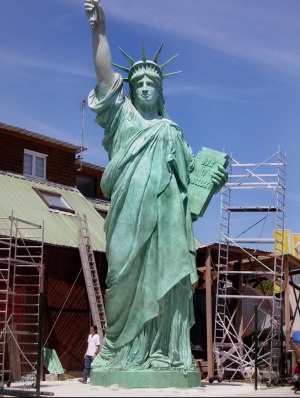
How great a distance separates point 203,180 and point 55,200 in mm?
13367

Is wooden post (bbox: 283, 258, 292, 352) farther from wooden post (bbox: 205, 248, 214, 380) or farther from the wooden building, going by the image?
the wooden building

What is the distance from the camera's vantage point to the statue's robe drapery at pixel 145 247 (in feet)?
43.0

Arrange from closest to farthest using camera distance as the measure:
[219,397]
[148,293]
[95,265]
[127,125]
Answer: [219,397], [148,293], [127,125], [95,265]

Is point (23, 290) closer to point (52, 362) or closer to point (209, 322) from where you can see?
point (52, 362)

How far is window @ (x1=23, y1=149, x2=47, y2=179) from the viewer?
27906mm

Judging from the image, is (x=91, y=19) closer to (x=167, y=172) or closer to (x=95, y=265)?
(x=167, y=172)

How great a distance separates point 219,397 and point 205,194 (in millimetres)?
4243

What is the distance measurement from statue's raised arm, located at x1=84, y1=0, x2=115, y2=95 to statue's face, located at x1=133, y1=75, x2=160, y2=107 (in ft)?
2.69

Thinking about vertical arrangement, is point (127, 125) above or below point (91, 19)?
below

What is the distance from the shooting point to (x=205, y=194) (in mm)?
14195

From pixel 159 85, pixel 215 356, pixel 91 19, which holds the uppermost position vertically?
pixel 91 19

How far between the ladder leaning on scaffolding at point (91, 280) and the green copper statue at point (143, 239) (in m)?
9.34

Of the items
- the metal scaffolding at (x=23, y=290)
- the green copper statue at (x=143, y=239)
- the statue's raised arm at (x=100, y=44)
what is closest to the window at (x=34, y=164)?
the metal scaffolding at (x=23, y=290)

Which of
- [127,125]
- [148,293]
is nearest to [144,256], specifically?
[148,293]
